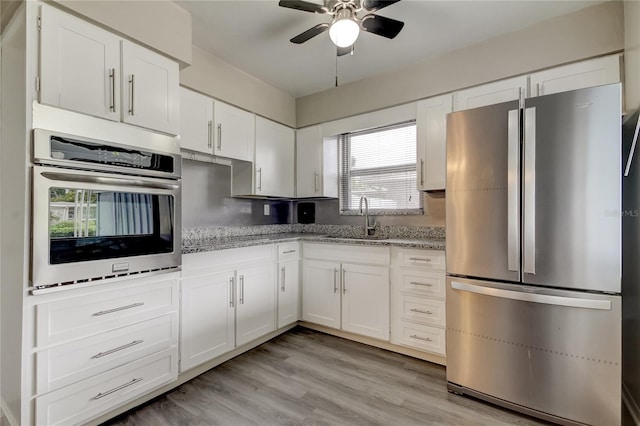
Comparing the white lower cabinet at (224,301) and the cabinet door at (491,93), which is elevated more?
the cabinet door at (491,93)

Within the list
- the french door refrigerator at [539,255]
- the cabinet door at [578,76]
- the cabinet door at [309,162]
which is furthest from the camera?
the cabinet door at [309,162]

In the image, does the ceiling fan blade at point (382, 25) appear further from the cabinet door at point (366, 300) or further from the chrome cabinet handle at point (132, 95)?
the cabinet door at point (366, 300)

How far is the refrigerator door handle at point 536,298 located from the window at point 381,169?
121 cm

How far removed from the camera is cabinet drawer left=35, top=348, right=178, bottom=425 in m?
1.47

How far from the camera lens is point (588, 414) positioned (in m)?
1.58

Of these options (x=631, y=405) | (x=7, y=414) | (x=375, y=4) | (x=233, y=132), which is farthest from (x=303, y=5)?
(x=631, y=405)

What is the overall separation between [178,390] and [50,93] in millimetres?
1934

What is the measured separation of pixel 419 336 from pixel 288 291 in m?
1.29

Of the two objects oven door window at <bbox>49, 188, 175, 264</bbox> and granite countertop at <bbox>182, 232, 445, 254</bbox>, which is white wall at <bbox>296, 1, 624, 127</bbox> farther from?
oven door window at <bbox>49, 188, 175, 264</bbox>

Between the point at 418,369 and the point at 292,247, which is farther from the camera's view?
the point at 292,247

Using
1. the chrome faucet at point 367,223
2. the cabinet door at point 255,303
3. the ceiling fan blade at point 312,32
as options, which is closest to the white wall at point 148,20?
the ceiling fan blade at point 312,32

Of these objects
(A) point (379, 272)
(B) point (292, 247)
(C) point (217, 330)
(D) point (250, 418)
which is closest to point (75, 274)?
(C) point (217, 330)

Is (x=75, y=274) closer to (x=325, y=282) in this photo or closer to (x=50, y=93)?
(x=50, y=93)

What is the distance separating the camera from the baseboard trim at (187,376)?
171cm
